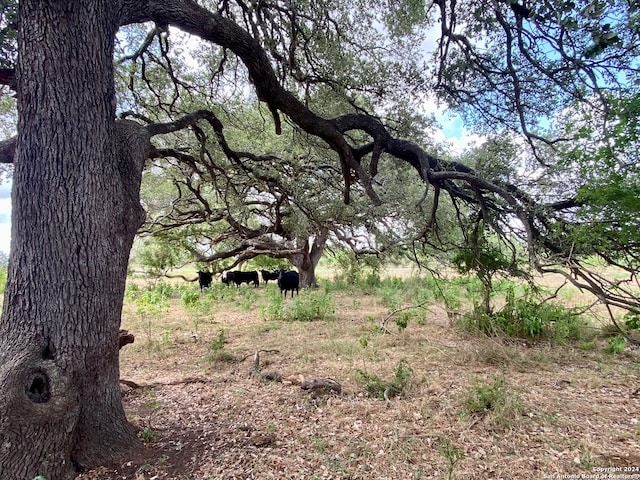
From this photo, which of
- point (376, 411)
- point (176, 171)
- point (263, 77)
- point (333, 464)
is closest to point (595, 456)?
point (376, 411)

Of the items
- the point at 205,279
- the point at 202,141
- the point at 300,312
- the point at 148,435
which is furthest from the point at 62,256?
the point at 205,279

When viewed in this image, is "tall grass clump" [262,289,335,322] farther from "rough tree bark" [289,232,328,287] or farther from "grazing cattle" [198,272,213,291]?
"grazing cattle" [198,272,213,291]

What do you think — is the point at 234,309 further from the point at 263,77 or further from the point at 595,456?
the point at 595,456

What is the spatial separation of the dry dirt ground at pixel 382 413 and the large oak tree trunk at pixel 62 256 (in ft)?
1.13

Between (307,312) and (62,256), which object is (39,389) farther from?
(307,312)

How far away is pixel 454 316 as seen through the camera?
569 centimetres

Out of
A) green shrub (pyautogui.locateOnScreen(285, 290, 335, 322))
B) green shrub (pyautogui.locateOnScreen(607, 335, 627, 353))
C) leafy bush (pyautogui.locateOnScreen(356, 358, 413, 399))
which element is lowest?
leafy bush (pyautogui.locateOnScreen(356, 358, 413, 399))

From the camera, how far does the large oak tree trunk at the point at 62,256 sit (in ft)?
6.18

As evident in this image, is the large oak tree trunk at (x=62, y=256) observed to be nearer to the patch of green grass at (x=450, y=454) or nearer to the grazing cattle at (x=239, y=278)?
the patch of green grass at (x=450, y=454)

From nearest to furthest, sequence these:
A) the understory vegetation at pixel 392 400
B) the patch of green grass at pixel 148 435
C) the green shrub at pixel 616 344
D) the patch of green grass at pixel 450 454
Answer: the patch of green grass at pixel 450 454
the understory vegetation at pixel 392 400
the patch of green grass at pixel 148 435
the green shrub at pixel 616 344

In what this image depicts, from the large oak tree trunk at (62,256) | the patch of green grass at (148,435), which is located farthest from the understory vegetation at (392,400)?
the large oak tree trunk at (62,256)

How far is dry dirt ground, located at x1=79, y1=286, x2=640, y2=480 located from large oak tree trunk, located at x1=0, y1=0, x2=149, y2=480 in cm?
34

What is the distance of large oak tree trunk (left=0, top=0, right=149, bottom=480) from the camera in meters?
1.88

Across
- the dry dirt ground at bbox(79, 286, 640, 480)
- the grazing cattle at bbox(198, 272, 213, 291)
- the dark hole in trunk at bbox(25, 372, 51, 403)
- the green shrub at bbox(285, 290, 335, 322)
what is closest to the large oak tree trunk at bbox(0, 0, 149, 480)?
the dark hole in trunk at bbox(25, 372, 51, 403)
